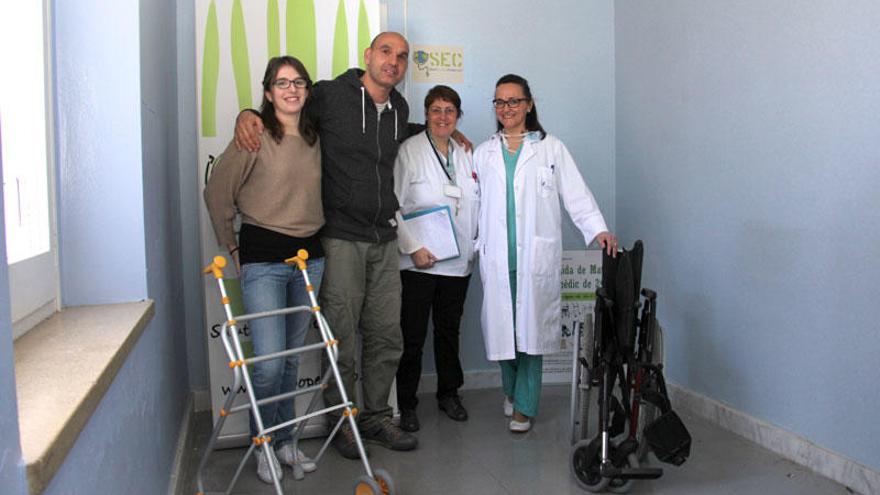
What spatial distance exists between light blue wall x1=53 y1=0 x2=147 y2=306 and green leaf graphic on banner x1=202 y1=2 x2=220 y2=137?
1350mm

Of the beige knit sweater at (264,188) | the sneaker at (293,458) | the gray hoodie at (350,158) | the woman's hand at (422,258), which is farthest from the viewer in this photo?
the woman's hand at (422,258)

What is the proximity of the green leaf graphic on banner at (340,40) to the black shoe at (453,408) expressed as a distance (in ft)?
5.82

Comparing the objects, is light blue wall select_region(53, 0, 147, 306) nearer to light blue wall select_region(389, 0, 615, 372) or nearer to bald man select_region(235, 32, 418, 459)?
bald man select_region(235, 32, 418, 459)

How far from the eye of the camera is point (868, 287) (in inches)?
102

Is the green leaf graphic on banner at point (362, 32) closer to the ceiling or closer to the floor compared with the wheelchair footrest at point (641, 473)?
closer to the ceiling

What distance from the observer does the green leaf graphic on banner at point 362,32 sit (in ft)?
11.4

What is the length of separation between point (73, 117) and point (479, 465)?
207 cm

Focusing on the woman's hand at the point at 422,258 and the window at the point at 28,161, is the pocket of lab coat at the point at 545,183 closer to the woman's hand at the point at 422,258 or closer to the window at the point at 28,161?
the woman's hand at the point at 422,258

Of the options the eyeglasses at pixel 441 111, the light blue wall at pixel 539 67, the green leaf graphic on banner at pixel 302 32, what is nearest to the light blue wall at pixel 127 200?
the green leaf graphic on banner at pixel 302 32

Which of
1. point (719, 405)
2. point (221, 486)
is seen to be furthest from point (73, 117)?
point (719, 405)

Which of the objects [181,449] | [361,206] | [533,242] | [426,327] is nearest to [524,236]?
[533,242]

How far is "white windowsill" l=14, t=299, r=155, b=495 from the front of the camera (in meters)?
0.93

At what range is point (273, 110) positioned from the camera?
2.83m

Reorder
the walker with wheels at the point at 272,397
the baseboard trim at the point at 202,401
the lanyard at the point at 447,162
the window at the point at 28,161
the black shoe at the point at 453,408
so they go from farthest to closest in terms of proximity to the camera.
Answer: the baseboard trim at the point at 202,401
the black shoe at the point at 453,408
the lanyard at the point at 447,162
the walker with wheels at the point at 272,397
the window at the point at 28,161
